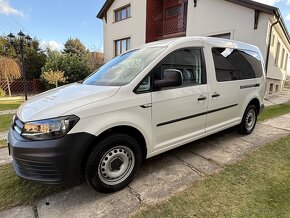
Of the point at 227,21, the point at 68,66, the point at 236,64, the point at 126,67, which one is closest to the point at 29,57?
the point at 68,66

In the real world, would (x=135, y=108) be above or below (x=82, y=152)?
above

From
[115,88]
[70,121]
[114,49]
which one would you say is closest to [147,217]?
[70,121]

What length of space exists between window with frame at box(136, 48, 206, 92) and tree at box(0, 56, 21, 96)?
17148 millimetres

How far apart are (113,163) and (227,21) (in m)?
10.4

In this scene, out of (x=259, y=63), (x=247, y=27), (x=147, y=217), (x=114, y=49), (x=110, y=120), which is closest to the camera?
(x=147, y=217)

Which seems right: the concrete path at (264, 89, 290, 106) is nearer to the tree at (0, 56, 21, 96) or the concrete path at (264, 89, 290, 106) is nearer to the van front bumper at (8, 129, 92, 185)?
the van front bumper at (8, 129, 92, 185)

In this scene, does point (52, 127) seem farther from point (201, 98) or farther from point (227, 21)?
point (227, 21)

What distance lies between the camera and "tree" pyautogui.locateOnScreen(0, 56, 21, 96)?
53.8 ft

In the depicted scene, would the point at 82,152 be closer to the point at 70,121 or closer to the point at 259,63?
the point at 70,121

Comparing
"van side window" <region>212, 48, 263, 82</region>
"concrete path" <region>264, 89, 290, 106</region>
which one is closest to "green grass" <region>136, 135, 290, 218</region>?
"van side window" <region>212, 48, 263, 82</region>

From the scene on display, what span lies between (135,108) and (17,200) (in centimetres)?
178

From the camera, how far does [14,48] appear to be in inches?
803

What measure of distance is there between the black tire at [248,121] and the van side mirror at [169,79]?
8.15 feet

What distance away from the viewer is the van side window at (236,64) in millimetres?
3824
